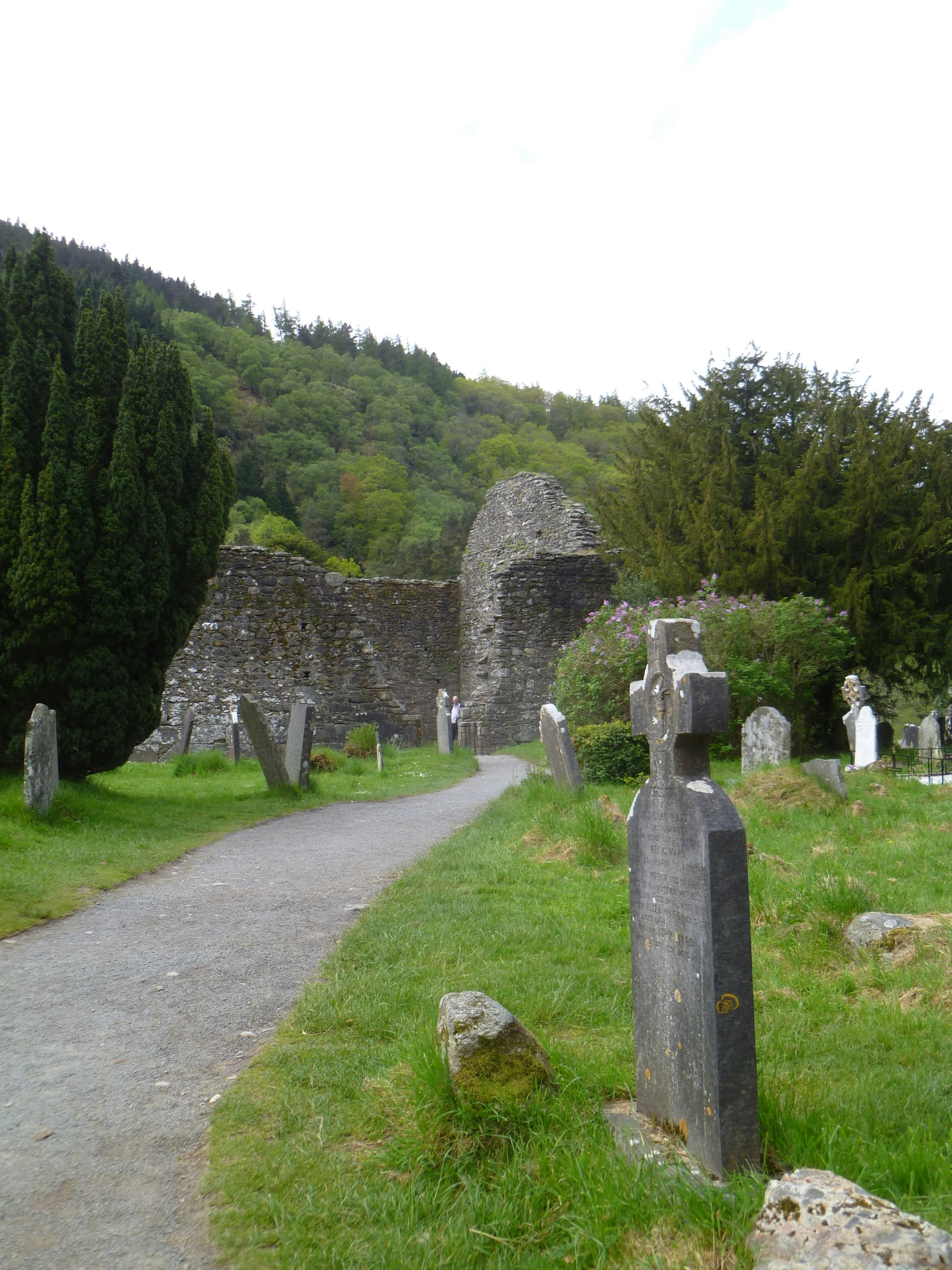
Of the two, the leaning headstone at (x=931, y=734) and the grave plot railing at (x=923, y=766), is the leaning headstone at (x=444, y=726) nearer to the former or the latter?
the leaning headstone at (x=931, y=734)

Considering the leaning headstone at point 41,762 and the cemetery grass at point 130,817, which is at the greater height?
the leaning headstone at point 41,762

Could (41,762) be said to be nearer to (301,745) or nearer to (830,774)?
(301,745)

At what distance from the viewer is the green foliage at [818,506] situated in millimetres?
16109

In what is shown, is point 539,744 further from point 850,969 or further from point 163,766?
point 850,969

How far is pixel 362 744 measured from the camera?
17.1 metres

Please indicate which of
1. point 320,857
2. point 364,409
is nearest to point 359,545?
point 364,409

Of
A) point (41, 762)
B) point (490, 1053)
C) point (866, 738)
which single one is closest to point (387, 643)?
point (866, 738)

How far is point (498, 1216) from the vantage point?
236cm

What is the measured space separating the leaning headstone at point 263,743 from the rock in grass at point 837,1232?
950 centimetres

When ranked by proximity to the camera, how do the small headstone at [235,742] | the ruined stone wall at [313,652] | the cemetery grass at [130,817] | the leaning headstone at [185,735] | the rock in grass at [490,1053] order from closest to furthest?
the rock in grass at [490,1053] → the cemetery grass at [130,817] → the small headstone at [235,742] → the leaning headstone at [185,735] → the ruined stone wall at [313,652]

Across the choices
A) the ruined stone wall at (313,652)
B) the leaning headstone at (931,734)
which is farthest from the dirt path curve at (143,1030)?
the ruined stone wall at (313,652)

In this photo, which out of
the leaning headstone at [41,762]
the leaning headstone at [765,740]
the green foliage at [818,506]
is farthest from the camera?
the green foliage at [818,506]

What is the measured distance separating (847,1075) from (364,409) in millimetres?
54208

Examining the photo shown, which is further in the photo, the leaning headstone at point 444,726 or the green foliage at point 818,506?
the leaning headstone at point 444,726
